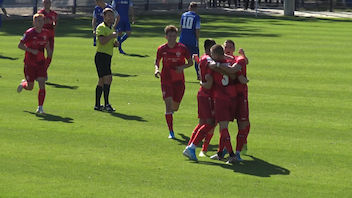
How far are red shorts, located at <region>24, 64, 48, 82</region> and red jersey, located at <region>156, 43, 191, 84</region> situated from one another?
304 cm

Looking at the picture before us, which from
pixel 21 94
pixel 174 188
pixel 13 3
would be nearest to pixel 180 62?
pixel 174 188

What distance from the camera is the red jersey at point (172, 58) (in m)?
14.7

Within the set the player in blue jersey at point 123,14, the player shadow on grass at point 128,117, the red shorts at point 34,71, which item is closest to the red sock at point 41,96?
the red shorts at point 34,71

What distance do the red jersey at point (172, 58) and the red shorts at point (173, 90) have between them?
2.8 inches

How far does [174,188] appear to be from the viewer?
1147cm

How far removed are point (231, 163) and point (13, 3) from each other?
2873cm

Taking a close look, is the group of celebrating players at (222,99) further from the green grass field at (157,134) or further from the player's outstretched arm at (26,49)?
the player's outstretched arm at (26,49)

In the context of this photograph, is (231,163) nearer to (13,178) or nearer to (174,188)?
(174,188)

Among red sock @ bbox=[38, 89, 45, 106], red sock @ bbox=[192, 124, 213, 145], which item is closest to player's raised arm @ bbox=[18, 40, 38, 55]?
red sock @ bbox=[38, 89, 45, 106]

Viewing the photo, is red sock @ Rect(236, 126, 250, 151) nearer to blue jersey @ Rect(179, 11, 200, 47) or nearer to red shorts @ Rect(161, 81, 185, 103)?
red shorts @ Rect(161, 81, 185, 103)

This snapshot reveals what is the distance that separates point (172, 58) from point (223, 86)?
2.21 m

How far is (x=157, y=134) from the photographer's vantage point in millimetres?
14992

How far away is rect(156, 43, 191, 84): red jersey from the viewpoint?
48.2ft

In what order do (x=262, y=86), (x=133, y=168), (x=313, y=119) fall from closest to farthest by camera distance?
(x=133, y=168), (x=313, y=119), (x=262, y=86)
